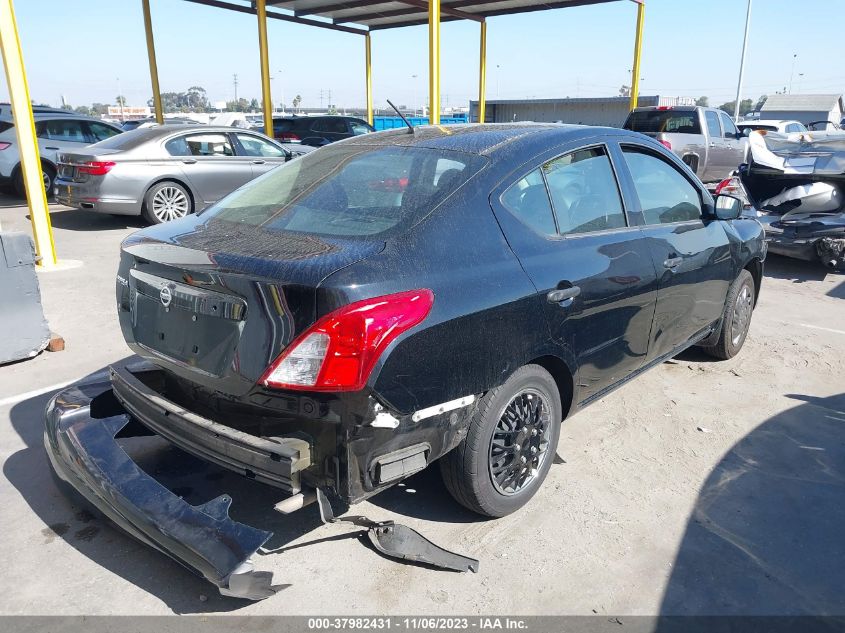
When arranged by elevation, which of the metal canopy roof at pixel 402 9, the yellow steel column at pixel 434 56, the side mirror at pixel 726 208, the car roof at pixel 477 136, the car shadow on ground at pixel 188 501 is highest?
the metal canopy roof at pixel 402 9

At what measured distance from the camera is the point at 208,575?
2266 mm

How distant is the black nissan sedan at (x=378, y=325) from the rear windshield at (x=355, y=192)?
13mm

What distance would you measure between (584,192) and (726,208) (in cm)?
147

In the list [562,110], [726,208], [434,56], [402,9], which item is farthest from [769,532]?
[562,110]

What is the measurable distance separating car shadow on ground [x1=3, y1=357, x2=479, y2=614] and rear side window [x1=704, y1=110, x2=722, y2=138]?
13706 millimetres

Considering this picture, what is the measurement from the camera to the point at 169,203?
32.9 ft

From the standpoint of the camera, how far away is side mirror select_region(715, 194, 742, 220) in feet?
14.2

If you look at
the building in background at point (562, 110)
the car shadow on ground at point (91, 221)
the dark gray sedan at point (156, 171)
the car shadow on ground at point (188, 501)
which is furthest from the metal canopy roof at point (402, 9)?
the building in background at point (562, 110)

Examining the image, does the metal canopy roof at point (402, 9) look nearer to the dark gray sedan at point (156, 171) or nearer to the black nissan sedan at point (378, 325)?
the dark gray sedan at point (156, 171)

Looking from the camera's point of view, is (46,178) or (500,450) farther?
(46,178)

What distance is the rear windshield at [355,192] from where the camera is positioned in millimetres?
2777

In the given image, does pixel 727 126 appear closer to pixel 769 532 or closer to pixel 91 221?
pixel 91 221

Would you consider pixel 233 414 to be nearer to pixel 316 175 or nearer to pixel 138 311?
pixel 138 311

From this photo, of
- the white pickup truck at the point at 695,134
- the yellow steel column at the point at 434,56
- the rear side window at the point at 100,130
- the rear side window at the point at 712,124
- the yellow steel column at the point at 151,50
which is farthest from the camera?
the yellow steel column at the point at 151,50
